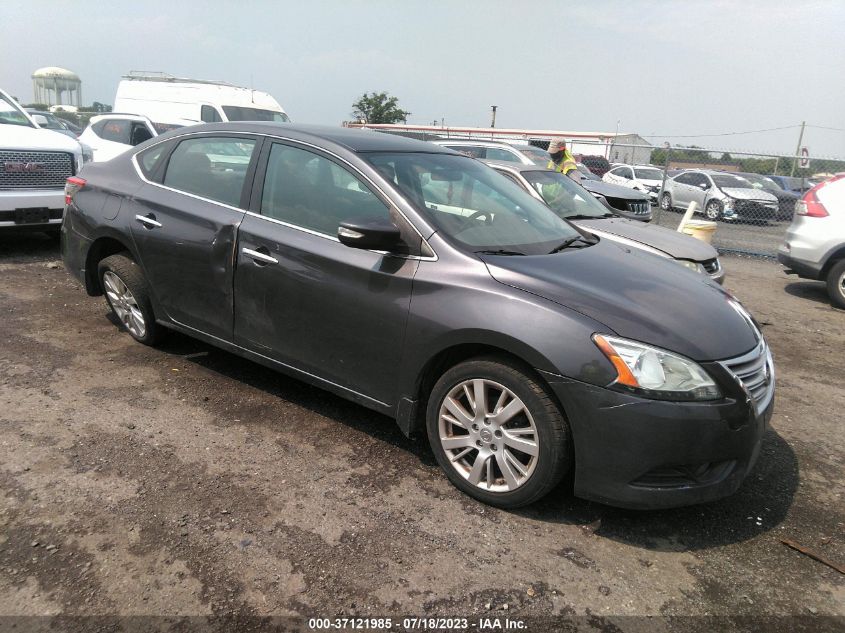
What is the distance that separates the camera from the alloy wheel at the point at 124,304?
4.67m

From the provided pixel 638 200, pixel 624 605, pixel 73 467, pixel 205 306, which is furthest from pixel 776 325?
pixel 73 467

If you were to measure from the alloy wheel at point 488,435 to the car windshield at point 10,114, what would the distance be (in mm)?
7579

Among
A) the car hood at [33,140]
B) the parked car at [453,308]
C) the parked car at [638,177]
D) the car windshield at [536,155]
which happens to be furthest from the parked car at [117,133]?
the parked car at [638,177]

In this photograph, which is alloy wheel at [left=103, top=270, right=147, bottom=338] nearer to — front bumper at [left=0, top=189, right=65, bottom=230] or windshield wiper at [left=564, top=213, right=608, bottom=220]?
front bumper at [left=0, top=189, right=65, bottom=230]

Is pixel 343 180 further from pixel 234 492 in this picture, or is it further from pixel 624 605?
pixel 624 605

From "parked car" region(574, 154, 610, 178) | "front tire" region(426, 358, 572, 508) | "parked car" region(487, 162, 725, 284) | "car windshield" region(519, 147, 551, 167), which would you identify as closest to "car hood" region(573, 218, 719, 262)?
"parked car" region(487, 162, 725, 284)

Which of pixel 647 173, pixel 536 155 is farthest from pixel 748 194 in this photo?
pixel 536 155

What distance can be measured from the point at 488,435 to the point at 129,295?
3.00 meters

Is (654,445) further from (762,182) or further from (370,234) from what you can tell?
(762,182)

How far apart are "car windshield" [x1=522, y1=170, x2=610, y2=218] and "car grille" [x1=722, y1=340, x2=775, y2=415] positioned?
388 centimetres

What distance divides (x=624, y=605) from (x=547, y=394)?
0.88 m

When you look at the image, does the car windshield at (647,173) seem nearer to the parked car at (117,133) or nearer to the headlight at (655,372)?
the parked car at (117,133)

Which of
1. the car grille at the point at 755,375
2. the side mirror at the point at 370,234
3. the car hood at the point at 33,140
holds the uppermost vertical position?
the car hood at the point at 33,140

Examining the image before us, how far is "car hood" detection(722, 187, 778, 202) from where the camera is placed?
17641mm
